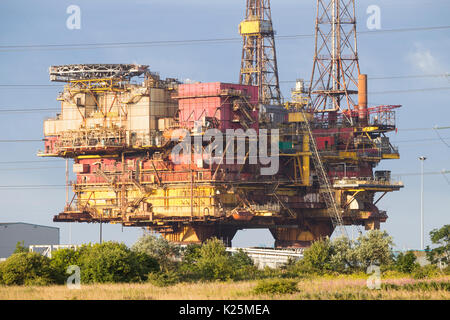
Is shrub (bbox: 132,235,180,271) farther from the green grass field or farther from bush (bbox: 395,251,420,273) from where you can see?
bush (bbox: 395,251,420,273)

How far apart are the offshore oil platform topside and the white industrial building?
A: 21.9 metres

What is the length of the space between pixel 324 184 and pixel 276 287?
55597mm

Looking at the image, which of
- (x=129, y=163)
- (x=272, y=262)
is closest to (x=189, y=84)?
(x=129, y=163)

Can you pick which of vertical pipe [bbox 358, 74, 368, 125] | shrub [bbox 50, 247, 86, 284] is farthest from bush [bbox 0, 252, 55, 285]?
vertical pipe [bbox 358, 74, 368, 125]

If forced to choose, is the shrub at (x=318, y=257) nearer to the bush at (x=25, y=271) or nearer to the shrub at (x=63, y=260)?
the shrub at (x=63, y=260)

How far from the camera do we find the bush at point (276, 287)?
73688 mm

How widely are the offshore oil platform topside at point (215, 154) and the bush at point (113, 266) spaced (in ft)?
93.7

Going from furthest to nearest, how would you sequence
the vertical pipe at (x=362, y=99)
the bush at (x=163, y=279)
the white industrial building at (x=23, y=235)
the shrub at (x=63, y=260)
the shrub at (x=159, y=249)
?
the white industrial building at (x=23, y=235)
the vertical pipe at (x=362, y=99)
the shrub at (x=159, y=249)
the shrub at (x=63, y=260)
the bush at (x=163, y=279)

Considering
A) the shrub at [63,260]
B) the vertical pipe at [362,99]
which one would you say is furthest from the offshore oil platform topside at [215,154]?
the shrub at [63,260]

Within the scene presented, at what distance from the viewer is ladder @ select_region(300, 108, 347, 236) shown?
126394 millimetres

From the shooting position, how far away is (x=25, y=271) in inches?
3324

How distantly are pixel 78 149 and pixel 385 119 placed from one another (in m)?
37.7

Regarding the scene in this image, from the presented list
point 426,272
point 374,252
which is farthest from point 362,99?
point 426,272
